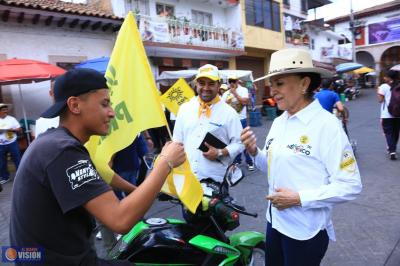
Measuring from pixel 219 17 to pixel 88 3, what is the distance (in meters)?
7.18

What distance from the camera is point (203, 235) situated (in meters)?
2.41

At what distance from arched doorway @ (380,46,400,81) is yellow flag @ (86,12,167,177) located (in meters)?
37.5

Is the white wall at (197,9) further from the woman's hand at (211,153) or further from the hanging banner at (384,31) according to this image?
the hanging banner at (384,31)

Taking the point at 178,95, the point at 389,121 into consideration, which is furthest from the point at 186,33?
the point at 178,95

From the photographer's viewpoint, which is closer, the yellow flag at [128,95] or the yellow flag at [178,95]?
the yellow flag at [128,95]

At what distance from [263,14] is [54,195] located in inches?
819

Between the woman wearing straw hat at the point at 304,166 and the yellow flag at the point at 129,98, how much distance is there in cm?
54

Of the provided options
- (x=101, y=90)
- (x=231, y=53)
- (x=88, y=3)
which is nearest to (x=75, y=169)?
(x=101, y=90)

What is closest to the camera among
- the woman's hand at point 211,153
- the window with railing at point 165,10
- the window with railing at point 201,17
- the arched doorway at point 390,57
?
the woman's hand at point 211,153

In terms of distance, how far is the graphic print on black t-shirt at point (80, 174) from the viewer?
1362 millimetres

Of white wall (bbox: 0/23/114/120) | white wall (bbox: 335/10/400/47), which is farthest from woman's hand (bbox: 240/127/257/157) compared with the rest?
white wall (bbox: 335/10/400/47)

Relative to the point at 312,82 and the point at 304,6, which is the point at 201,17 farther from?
the point at 312,82

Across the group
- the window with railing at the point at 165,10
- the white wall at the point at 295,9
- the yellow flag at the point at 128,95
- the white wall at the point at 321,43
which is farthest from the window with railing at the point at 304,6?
the yellow flag at the point at 128,95

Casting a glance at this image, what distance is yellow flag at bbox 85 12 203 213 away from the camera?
2174 mm
